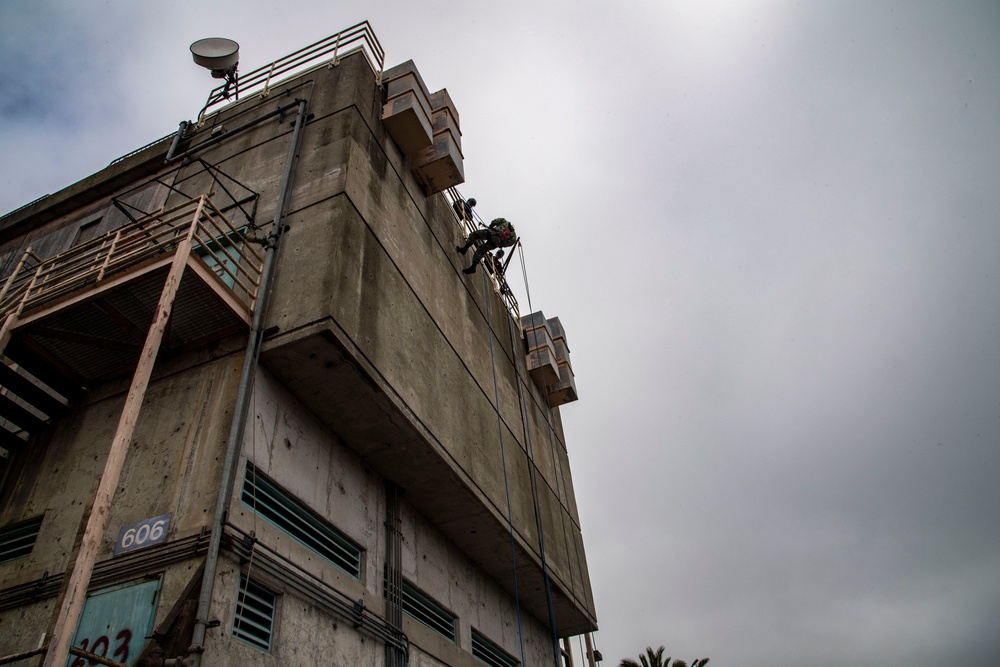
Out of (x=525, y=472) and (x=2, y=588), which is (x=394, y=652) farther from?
(x=525, y=472)

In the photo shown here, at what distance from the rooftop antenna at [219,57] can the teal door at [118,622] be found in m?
10.5

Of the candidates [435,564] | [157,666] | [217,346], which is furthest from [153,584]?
[435,564]

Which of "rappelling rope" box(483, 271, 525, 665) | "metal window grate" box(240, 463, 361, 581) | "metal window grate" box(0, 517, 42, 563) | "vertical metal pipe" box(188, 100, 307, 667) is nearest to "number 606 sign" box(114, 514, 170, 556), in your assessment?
→ "vertical metal pipe" box(188, 100, 307, 667)

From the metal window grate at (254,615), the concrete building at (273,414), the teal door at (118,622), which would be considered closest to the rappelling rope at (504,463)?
the concrete building at (273,414)

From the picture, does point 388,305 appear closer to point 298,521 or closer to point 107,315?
point 298,521

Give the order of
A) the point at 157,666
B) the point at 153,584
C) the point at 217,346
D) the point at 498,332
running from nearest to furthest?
1. the point at 157,666
2. the point at 153,584
3. the point at 217,346
4. the point at 498,332

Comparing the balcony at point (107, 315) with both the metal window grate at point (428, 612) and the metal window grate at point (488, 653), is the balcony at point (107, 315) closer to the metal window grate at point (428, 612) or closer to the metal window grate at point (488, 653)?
the metal window grate at point (428, 612)

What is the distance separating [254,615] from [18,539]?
11.5 feet

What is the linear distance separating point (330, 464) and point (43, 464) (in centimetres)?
360

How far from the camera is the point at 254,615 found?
7109 mm

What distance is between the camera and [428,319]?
1156cm

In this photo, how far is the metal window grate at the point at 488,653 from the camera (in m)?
11.4

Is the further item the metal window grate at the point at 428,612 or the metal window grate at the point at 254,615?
the metal window grate at the point at 428,612

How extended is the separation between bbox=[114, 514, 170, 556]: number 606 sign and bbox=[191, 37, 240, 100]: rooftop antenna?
9.81 meters
